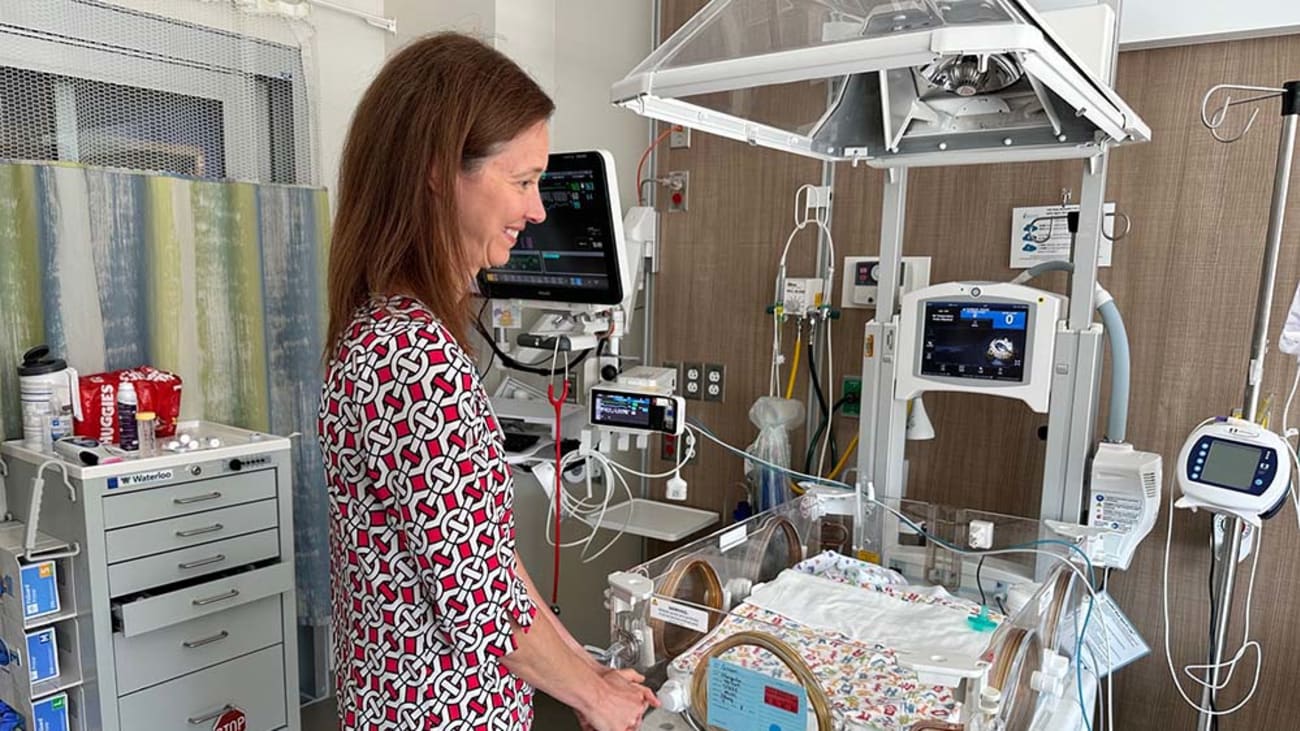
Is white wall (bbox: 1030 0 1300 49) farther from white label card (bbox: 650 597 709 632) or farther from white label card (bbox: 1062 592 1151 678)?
white label card (bbox: 650 597 709 632)

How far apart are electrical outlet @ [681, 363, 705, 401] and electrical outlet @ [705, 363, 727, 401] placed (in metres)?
0.02

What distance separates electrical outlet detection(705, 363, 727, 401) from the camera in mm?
2951

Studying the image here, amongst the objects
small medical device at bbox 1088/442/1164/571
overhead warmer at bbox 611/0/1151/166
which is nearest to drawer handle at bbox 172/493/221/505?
overhead warmer at bbox 611/0/1151/166

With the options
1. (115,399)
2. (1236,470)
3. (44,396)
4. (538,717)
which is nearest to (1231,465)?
(1236,470)

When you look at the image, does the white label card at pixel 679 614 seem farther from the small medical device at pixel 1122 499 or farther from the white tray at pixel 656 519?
the white tray at pixel 656 519

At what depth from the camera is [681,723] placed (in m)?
1.32

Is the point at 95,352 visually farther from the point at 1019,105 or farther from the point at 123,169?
the point at 1019,105

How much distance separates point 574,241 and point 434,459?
1.26 m

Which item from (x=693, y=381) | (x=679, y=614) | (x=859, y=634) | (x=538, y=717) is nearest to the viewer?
(x=679, y=614)

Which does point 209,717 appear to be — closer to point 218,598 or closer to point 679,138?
point 218,598

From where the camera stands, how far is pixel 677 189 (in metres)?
2.97

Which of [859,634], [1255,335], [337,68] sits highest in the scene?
[337,68]

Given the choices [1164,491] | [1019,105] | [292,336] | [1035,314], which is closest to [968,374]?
[1035,314]

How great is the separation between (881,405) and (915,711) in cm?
99
